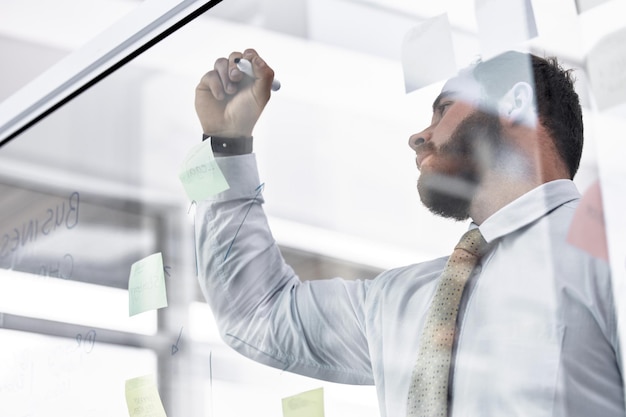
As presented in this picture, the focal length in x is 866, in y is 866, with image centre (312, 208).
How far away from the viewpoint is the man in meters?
0.54

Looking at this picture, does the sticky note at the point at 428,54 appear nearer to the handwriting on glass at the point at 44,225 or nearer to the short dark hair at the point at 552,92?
the short dark hair at the point at 552,92

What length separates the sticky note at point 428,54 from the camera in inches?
26.1

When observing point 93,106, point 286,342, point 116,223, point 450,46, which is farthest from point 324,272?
point 93,106

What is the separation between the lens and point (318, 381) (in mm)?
714

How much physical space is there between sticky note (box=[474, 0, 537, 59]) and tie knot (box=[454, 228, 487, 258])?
13 centimetres

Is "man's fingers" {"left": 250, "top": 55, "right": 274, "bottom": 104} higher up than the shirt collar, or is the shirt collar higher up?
"man's fingers" {"left": 250, "top": 55, "right": 274, "bottom": 104}

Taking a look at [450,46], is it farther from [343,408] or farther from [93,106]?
[93,106]

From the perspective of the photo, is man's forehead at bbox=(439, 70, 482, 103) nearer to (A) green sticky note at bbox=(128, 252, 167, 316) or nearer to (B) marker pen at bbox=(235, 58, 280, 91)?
(B) marker pen at bbox=(235, 58, 280, 91)

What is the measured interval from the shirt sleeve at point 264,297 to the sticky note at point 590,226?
0.19 meters

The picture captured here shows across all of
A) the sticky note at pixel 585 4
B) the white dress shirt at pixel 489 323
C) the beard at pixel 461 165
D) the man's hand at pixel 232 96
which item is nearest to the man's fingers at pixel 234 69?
the man's hand at pixel 232 96

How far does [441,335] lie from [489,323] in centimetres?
4

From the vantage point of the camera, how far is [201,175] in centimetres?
87

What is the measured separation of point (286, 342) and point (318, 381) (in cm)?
5

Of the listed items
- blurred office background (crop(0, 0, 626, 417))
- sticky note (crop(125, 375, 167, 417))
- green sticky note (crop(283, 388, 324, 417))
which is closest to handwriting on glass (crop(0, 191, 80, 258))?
blurred office background (crop(0, 0, 626, 417))
